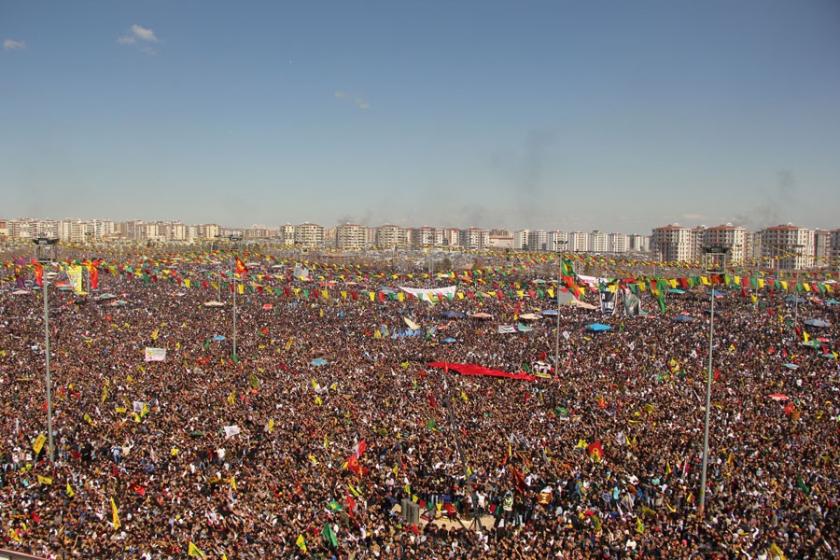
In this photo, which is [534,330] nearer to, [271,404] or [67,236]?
[271,404]

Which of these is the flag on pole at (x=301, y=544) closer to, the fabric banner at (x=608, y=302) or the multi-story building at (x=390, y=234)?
the fabric banner at (x=608, y=302)

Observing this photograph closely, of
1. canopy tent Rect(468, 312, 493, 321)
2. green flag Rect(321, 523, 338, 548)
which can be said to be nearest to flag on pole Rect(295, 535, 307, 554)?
green flag Rect(321, 523, 338, 548)

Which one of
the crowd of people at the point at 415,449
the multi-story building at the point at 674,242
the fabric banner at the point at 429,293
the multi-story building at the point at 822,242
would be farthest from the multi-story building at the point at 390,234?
the crowd of people at the point at 415,449

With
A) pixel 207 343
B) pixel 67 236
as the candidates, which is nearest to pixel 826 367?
pixel 207 343

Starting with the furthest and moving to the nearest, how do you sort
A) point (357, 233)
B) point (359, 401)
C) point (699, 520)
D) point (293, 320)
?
point (357, 233), point (293, 320), point (359, 401), point (699, 520)

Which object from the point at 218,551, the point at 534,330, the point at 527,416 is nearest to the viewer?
the point at 218,551

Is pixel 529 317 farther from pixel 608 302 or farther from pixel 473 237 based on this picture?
pixel 473 237

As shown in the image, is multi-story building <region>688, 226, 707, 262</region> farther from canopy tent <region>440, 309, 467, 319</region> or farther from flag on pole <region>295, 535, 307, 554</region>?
flag on pole <region>295, 535, 307, 554</region>
